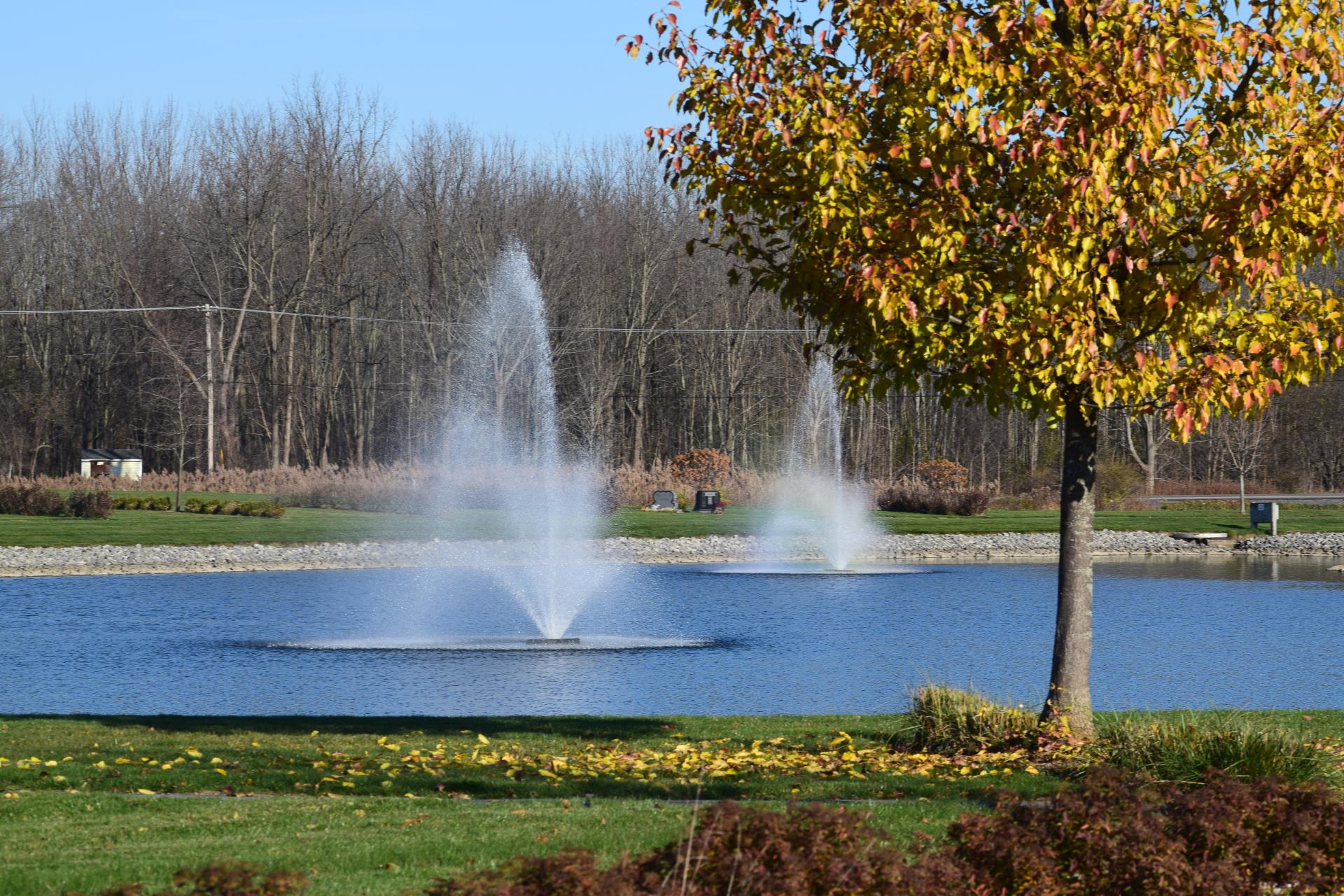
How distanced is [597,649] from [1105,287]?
10.2 meters

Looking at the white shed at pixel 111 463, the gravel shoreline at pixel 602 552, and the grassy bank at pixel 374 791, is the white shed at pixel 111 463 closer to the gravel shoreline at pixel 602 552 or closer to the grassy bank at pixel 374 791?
the gravel shoreline at pixel 602 552

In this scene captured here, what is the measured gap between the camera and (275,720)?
1241 cm

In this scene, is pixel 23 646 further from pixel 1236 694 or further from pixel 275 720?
pixel 1236 694

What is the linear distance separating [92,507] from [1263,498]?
128 ft

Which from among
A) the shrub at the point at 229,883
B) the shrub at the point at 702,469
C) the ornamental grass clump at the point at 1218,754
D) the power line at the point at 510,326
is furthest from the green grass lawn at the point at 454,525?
the shrub at the point at 229,883

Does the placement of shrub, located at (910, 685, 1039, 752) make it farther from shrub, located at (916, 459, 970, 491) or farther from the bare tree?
the bare tree

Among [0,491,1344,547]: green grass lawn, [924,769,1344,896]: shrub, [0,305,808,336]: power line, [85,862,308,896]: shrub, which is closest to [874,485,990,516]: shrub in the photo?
[0,491,1344,547]: green grass lawn

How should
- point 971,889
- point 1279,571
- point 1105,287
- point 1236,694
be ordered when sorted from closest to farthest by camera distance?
point 971,889 → point 1105,287 → point 1236,694 → point 1279,571

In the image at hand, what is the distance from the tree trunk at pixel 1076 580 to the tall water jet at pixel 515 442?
880 inches

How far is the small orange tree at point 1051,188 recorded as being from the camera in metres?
8.86

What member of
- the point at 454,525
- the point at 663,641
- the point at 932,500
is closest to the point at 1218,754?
the point at 663,641

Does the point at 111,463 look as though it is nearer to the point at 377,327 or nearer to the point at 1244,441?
the point at 377,327

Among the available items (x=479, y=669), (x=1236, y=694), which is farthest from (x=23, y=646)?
(x=1236, y=694)

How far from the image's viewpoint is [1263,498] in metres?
A: 55.0
